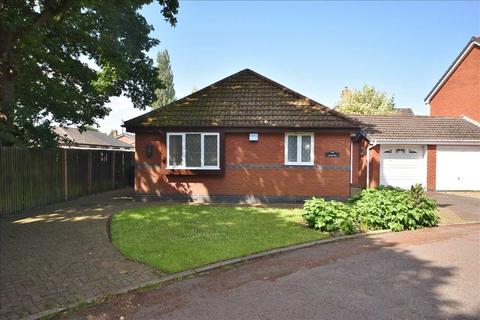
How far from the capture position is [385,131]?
1920 cm

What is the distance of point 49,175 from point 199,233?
784 centimetres

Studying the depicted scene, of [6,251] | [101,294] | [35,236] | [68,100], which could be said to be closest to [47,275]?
[101,294]

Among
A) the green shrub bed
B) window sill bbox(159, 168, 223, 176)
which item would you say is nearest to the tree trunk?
window sill bbox(159, 168, 223, 176)

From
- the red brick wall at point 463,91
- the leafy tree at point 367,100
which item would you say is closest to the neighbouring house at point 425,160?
the red brick wall at point 463,91

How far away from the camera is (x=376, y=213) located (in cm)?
906

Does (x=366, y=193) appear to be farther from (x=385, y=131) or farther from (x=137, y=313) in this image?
(x=385, y=131)

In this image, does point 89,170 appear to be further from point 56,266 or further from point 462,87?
point 462,87

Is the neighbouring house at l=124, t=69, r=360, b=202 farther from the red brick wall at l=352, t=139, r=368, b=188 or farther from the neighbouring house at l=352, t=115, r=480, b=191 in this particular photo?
the red brick wall at l=352, t=139, r=368, b=188

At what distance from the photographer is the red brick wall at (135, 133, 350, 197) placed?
13109 millimetres

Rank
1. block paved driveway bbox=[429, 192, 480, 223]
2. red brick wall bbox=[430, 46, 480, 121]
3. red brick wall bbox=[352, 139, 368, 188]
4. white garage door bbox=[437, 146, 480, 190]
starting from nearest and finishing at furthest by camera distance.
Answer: block paved driveway bbox=[429, 192, 480, 223]
white garage door bbox=[437, 146, 480, 190]
red brick wall bbox=[352, 139, 368, 188]
red brick wall bbox=[430, 46, 480, 121]

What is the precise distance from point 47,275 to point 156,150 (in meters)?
8.06

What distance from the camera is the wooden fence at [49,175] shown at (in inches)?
412

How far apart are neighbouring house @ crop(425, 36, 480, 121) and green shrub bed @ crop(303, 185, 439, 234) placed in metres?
15.8

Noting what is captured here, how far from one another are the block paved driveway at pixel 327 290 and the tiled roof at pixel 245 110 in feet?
23.1
